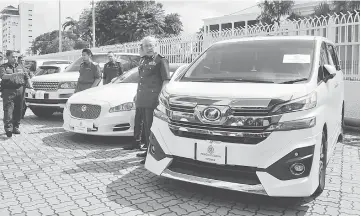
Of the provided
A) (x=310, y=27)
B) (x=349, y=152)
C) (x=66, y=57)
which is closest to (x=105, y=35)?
(x=66, y=57)

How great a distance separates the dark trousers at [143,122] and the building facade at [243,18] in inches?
1152

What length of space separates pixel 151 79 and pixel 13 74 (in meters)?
3.45

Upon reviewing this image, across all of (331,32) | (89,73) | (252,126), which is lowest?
(252,126)

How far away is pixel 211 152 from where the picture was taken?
395cm

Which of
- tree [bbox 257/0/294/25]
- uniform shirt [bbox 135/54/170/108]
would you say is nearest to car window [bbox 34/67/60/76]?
uniform shirt [bbox 135/54/170/108]

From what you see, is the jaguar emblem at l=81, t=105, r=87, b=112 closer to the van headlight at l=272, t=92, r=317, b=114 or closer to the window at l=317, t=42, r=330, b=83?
the window at l=317, t=42, r=330, b=83

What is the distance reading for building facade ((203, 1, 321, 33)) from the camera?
1316 inches

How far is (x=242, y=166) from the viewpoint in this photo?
152 inches

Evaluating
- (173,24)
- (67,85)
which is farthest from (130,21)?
(67,85)

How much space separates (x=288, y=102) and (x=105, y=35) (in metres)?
43.7

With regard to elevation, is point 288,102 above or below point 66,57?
below

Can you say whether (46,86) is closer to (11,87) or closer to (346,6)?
(11,87)

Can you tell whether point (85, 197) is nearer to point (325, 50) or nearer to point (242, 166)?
point (242, 166)

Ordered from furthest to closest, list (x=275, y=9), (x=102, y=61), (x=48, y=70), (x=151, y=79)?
(x=275, y=9) → (x=48, y=70) → (x=102, y=61) → (x=151, y=79)
